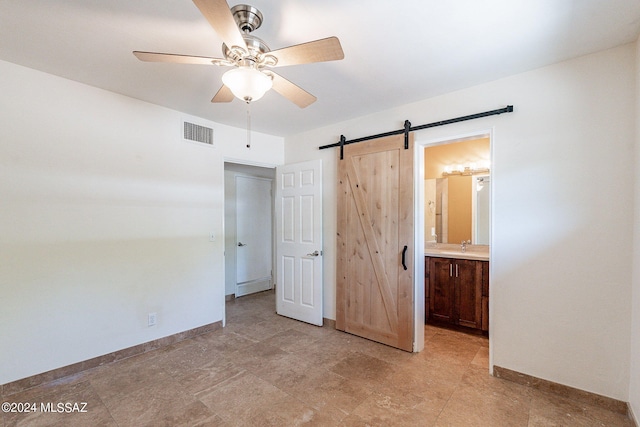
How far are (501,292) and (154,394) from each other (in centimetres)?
290

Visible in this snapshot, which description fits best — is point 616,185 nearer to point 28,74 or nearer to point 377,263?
point 377,263

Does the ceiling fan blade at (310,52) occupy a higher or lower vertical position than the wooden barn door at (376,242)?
higher

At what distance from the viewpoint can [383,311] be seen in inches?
119

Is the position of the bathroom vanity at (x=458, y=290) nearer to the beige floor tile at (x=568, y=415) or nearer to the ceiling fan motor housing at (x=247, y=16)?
the beige floor tile at (x=568, y=415)

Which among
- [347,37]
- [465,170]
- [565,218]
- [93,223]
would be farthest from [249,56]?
[465,170]

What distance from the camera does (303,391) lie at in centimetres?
219

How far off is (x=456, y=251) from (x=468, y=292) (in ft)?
2.46

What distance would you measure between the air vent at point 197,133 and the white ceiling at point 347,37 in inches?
22.5

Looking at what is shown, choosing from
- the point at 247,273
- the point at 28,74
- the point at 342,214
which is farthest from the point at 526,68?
the point at 247,273

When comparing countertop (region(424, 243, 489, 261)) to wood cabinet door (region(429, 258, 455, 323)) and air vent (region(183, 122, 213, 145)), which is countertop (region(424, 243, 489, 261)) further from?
air vent (region(183, 122, 213, 145))

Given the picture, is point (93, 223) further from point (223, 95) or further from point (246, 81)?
point (246, 81)

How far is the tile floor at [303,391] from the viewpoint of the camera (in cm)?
189

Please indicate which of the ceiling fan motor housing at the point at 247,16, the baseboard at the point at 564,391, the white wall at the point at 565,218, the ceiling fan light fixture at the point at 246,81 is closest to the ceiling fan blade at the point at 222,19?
the ceiling fan light fixture at the point at 246,81

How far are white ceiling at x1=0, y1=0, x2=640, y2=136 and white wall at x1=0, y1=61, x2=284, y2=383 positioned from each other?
1.12 feet
